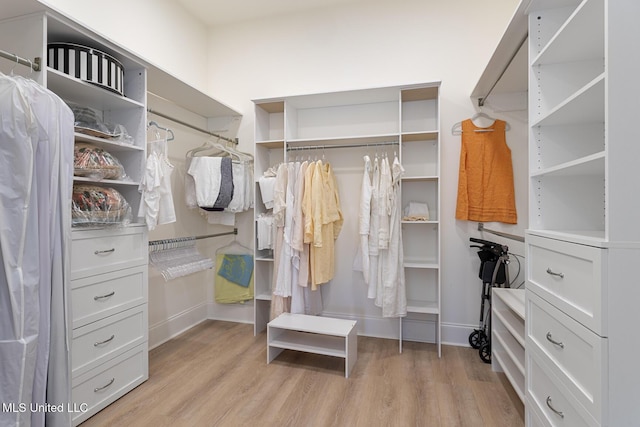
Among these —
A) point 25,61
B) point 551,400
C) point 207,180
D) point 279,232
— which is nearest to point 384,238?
point 279,232

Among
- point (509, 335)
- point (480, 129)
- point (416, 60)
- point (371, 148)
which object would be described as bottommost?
point (509, 335)

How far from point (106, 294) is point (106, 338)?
0.26m

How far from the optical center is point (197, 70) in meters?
3.41

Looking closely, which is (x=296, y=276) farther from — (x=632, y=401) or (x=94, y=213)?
(x=632, y=401)

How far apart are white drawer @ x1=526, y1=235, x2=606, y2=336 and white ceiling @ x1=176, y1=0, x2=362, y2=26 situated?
2.87 meters

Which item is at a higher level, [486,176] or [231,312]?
[486,176]

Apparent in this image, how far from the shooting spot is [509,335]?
2.25 m

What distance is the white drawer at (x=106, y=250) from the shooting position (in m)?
1.74

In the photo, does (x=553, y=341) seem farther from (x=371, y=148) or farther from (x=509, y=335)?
(x=371, y=148)

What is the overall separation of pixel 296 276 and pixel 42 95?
6.60 feet

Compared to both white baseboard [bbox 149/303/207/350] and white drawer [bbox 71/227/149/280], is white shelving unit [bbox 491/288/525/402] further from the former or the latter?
white baseboard [bbox 149/303/207/350]

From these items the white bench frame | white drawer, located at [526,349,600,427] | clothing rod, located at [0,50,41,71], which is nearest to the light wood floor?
the white bench frame

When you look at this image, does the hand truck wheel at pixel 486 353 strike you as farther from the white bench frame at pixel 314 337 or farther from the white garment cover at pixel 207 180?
the white garment cover at pixel 207 180

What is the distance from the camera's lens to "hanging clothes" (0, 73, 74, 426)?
132cm
